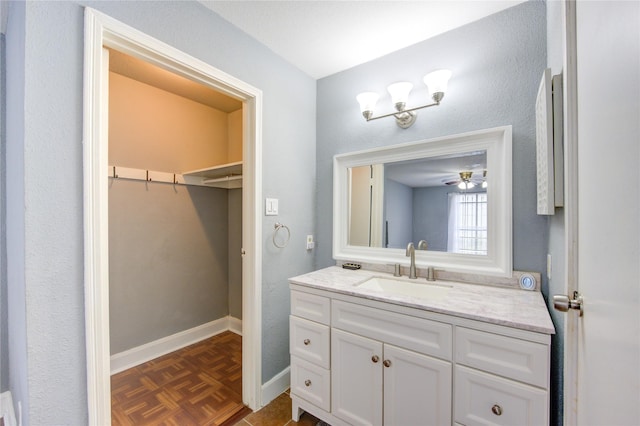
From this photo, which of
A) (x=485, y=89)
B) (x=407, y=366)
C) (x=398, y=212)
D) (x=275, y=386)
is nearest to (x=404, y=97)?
(x=485, y=89)

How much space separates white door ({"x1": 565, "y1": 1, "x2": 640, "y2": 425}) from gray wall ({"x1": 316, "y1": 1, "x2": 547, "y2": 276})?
2.72 ft

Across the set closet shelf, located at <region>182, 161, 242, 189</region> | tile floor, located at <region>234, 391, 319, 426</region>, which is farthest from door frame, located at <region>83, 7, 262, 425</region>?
closet shelf, located at <region>182, 161, 242, 189</region>

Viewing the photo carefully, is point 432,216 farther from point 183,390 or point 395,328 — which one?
point 183,390

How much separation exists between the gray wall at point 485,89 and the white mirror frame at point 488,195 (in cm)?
5

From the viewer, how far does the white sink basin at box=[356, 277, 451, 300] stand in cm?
160

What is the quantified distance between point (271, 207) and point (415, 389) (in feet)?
4.33

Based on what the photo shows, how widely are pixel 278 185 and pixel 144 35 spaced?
1.07m

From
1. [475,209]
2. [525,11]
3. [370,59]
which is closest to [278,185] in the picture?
[370,59]

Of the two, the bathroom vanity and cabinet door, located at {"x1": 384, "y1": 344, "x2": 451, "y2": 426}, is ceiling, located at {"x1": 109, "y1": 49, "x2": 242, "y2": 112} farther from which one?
cabinet door, located at {"x1": 384, "y1": 344, "x2": 451, "y2": 426}

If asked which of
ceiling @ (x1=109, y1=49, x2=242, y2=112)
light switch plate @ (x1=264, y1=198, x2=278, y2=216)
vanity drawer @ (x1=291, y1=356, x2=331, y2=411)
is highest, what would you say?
ceiling @ (x1=109, y1=49, x2=242, y2=112)

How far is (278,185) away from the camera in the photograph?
6.40ft

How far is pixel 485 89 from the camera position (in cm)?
159

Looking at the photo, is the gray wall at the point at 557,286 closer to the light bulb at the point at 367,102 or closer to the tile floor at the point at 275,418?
the light bulb at the point at 367,102

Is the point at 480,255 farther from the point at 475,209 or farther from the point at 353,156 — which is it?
the point at 353,156
